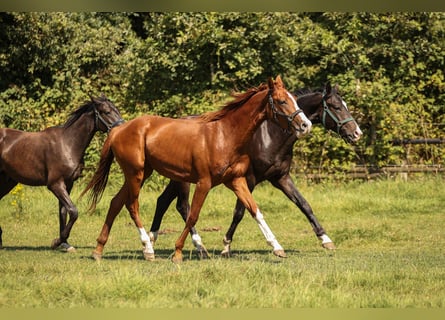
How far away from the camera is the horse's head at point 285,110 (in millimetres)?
8094

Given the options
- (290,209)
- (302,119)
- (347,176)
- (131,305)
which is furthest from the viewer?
(347,176)

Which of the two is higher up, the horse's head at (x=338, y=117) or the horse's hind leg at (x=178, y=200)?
the horse's head at (x=338, y=117)

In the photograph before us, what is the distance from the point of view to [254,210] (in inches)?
327

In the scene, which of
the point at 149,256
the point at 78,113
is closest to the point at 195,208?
the point at 149,256

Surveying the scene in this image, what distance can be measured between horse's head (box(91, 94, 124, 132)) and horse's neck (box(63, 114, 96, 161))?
16 cm

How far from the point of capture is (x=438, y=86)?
18547mm

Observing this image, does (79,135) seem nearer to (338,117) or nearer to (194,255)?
(194,255)

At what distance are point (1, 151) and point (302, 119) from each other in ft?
15.8

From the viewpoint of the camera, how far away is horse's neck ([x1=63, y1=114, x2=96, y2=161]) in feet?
33.9

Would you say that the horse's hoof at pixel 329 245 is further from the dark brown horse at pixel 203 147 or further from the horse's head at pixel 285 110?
the horse's head at pixel 285 110

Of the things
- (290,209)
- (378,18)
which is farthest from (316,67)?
(290,209)

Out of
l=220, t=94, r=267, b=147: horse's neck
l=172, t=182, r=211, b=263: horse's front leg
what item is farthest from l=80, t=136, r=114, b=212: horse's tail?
l=220, t=94, r=267, b=147: horse's neck

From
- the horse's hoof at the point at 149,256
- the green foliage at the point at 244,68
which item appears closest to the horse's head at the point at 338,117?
the horse's hoof at the point at 149,256

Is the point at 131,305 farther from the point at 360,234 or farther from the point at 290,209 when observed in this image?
the point at 290,209
